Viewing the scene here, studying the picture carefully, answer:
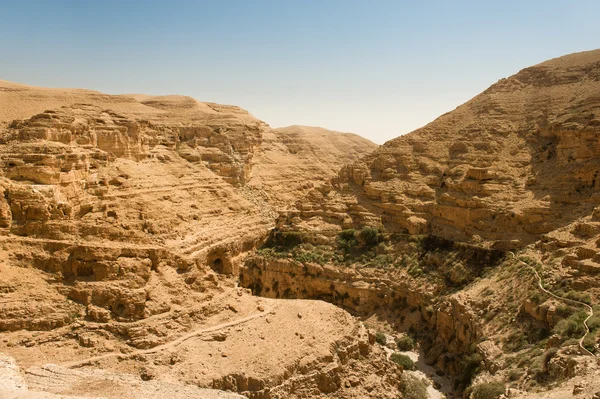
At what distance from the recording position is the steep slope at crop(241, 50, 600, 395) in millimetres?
23969

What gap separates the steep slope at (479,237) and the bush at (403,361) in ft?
4.60

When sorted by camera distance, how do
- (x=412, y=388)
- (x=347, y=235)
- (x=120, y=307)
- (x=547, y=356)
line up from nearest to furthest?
A: (x=547, y=356), (x=120, y=307), (x=412, y=388), (x=347, y=235)

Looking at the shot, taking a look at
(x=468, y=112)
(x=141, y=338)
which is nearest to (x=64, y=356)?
(x=141, y=338)

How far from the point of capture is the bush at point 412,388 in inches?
921

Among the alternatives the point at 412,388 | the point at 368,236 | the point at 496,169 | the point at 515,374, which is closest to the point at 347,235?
the point at 368,236

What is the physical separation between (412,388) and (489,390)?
4.10 metres

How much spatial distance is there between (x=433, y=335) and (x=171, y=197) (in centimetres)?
2106

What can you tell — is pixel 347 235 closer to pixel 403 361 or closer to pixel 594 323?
pixel 403 361

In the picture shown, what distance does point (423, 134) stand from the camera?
46.6 m

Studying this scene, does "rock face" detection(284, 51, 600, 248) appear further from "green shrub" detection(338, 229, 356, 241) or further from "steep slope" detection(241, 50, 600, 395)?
"green shrub" detection(338, 229, 356, 241)

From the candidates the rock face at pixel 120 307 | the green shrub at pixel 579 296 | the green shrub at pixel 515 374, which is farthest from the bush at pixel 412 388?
the green shrub at pixel 579 296

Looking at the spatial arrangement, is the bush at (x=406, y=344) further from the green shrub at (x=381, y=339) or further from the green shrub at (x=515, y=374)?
the green shrub at (x=515, y=374)

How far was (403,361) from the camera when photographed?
28.2m

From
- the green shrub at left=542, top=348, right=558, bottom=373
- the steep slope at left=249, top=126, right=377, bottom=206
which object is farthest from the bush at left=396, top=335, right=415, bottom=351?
the steep slope at left=249, top=126, right=377, bottom=206
